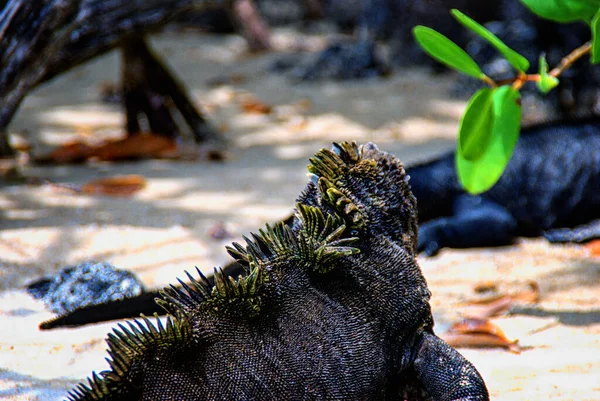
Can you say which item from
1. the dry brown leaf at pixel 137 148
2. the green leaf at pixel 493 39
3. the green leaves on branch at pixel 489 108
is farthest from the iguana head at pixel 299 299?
the dry brown leaf at pixel 137 148

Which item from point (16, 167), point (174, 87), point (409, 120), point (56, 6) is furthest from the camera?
point (409, 120)

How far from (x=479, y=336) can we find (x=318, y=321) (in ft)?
4.08

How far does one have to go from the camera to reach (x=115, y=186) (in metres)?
5.25

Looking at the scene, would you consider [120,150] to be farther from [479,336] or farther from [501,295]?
[479,336]

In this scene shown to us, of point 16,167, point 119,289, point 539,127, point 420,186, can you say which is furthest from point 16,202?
point 539,127

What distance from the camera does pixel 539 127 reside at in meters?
5.75

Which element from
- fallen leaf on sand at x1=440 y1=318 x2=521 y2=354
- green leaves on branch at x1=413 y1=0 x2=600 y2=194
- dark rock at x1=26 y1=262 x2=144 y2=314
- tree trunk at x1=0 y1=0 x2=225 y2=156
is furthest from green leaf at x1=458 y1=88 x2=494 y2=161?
tree trunk at x1=0 y1=0 x2=225 y2=156

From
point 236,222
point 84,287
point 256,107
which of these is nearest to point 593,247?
point 236,222

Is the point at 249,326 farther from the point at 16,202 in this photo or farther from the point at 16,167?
the point at 16,167

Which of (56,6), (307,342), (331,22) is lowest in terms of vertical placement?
(331,22)

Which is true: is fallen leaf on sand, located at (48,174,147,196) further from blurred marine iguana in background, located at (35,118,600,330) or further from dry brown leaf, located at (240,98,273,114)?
dry brown leaf, located at (240,98,273,114)

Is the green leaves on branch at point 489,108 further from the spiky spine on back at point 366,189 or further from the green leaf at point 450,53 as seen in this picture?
the spiky spine on back at point 366,189

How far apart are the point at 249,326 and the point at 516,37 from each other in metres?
6.70

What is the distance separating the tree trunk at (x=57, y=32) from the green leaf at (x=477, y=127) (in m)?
3.38
